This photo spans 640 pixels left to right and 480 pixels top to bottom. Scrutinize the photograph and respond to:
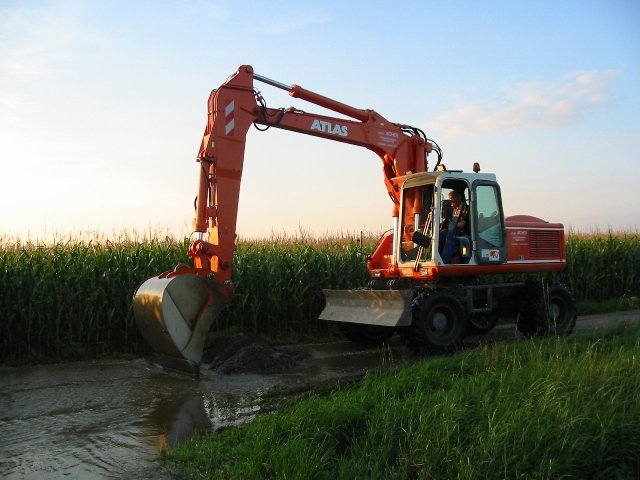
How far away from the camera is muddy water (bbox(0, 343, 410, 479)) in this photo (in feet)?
17.0

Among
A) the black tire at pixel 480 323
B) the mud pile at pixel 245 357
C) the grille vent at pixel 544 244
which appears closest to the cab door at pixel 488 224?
the grille vent at pixel 544 244

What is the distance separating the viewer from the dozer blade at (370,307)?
9586 mm

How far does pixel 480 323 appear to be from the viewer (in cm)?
1152

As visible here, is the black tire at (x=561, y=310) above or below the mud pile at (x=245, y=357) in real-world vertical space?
above

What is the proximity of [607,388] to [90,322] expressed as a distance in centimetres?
781

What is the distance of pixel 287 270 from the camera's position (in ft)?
41.1

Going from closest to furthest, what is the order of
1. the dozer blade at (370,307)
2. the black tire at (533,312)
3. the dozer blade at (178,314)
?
the dozer blade at (178,314) → the dozer blade at (370,307) → the black tire at (533,312)

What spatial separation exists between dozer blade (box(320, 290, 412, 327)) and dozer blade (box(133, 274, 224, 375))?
2624 mm

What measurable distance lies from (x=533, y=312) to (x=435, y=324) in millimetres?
2313

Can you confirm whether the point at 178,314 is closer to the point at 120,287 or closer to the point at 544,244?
the point at 120,287

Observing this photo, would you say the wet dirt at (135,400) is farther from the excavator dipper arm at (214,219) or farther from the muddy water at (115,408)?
the excavator dipper arm at (214,219)

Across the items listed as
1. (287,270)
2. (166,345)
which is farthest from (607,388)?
(287,270)

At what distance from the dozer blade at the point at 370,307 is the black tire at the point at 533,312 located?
2729 mm

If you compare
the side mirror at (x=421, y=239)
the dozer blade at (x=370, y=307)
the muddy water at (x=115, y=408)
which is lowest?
the muddy water at (x=115, y=408)
